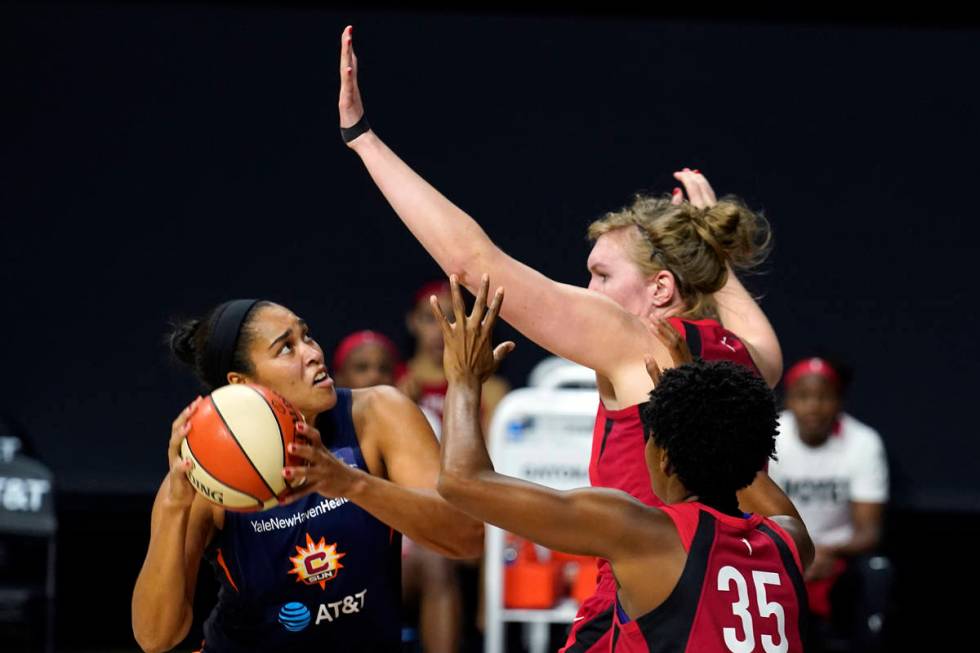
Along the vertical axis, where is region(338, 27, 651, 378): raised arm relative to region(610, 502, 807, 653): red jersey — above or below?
above

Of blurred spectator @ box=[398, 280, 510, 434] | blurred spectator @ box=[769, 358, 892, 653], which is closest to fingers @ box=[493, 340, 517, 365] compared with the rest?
blurred spectator @ box=[769, 358, 892, 653]

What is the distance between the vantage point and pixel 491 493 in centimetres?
261

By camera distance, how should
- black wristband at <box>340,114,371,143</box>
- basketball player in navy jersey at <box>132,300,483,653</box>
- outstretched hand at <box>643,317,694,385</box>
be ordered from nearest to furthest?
outstretched hand at <box>643,317,694,385</box> < black wristband at <box>340,114,371,143</box> < basketball player in navy jersey at <box>132,300,483,653</box>

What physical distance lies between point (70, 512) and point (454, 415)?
17.0 ft

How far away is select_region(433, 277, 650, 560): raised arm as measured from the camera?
2.62 m

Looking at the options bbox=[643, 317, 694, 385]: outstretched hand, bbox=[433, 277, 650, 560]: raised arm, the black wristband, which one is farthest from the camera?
the black wristband

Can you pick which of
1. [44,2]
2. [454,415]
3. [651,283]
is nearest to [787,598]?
[454,415]

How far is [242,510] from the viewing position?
10.3 ft

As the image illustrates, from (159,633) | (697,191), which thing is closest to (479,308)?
(159,633)

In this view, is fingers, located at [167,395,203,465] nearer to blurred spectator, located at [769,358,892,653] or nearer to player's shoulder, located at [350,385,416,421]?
player's shoulder, located at [350,385,416,421]

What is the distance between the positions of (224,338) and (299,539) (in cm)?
46

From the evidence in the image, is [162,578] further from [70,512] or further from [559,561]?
[70,512]

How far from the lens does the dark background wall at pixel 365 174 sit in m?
7.57

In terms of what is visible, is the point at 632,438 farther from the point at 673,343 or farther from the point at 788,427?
the point at 788,427
